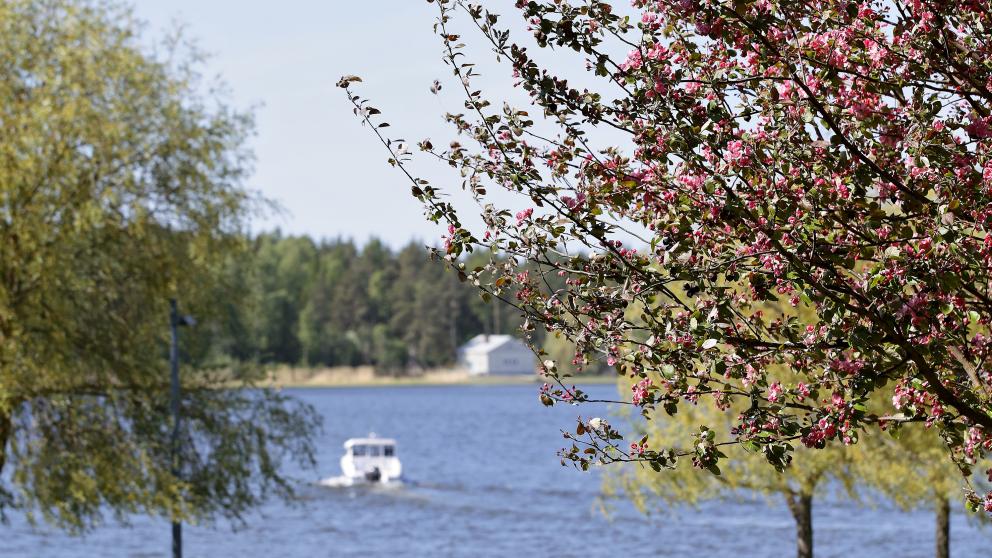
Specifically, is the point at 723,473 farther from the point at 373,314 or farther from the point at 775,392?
the point at 373,314

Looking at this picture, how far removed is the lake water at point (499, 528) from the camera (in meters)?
47.6

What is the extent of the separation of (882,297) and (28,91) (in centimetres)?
1725

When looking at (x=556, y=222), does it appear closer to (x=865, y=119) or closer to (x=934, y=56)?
(x=865, y=119)

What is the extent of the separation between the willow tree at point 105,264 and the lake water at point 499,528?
11818mm

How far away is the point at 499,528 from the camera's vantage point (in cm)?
5384

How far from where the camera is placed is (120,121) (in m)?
20.4

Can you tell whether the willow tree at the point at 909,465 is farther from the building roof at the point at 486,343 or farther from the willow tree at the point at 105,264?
the building roof at the point at 486,343

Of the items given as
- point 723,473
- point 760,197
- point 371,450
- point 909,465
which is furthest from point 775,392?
point 371,450

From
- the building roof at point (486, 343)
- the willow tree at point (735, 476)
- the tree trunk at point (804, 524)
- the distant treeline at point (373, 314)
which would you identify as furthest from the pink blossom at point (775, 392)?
the building roof at point (486, 343)

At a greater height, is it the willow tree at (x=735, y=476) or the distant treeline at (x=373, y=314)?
the distant treeline at (x=373, y=314)

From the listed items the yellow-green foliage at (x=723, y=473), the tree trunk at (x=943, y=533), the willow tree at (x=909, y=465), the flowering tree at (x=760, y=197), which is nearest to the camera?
the flowering tree at (x=760, y=197)

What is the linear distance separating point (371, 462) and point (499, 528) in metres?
21.0

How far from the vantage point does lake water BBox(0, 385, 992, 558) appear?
4762 cm

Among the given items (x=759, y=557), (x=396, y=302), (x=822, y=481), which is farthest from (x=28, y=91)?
(x=396, y=302)
